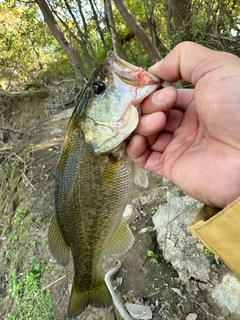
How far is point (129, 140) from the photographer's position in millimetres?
1705

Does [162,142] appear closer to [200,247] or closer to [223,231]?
[223,231]

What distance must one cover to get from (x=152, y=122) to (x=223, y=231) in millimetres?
638

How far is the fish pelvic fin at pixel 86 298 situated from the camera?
2.13m

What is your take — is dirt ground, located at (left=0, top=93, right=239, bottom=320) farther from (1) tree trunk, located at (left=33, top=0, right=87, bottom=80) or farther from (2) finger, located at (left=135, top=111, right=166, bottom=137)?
(1) tree trunk, located at (left=33, top=0, right=87, bottom=80)

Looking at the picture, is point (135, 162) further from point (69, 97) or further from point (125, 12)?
point (69, 97)

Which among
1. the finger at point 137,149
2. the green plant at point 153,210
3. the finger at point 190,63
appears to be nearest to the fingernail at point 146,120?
the finger at point 137,149

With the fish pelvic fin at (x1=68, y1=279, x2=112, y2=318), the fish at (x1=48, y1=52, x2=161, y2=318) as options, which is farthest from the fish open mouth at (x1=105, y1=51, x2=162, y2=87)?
the fish pelvic fin at (x1=68, y1=279, x2=112, y2=318)

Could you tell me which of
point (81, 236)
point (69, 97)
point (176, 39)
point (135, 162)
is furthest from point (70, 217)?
point (69, 97)

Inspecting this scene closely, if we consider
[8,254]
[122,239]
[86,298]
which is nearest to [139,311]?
[86,298]

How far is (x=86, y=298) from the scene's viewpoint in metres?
2.14

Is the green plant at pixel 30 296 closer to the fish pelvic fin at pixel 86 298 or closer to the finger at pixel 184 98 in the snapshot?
the fish pelvic fin at pixel 86 298

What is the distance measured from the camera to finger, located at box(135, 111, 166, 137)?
5.02 ft

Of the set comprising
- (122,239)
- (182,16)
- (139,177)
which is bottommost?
(122,239)

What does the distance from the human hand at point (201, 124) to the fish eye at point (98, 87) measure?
238 mm
